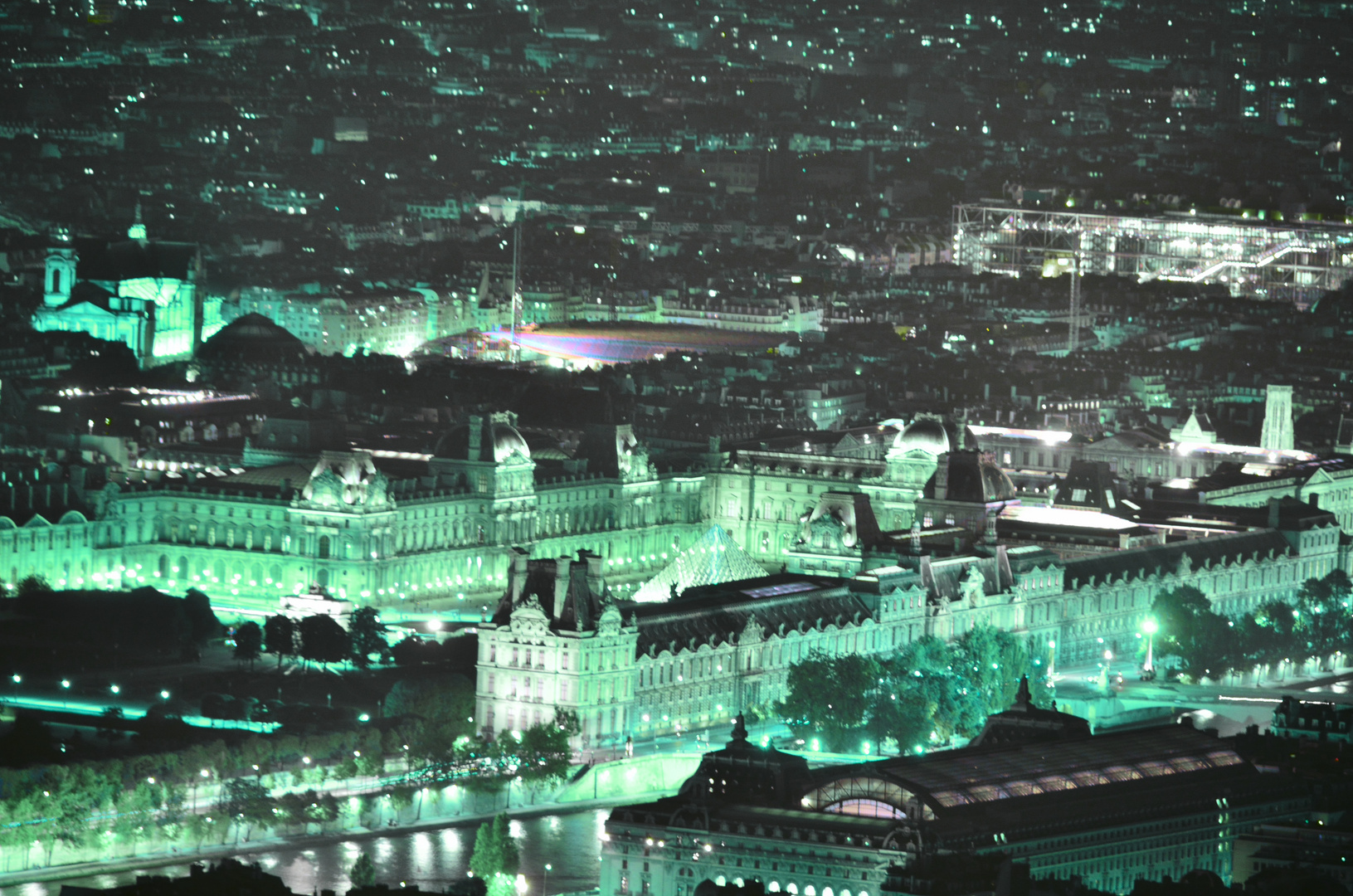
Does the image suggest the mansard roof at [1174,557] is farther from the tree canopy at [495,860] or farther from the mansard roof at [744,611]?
the tree canopy at [495,860]

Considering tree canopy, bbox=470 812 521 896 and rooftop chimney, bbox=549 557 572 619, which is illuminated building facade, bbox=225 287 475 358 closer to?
rooftop chimney, bbox=549 557 572 619

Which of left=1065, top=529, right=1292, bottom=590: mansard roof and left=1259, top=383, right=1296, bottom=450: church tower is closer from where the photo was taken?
left=1065, top=529, right=1292, bottom=590: mansard roof

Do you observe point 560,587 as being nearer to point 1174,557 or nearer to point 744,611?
point 744,611

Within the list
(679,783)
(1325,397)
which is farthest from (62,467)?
(1325,397)

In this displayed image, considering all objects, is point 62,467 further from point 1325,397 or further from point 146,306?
point 1325,397

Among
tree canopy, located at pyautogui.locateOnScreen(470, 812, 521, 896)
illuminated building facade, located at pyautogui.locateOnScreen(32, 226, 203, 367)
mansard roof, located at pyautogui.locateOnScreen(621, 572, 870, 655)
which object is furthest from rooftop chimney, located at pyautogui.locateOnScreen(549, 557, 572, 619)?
illuminated building facade, located at pyautogui.locateOnScreen(32, 226, 203, 367)

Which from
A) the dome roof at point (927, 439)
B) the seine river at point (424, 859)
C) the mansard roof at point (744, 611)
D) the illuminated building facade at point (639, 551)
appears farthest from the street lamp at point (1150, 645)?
the seine river at point (424, 859)

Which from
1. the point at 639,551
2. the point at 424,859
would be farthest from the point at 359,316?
the point at 424,859
